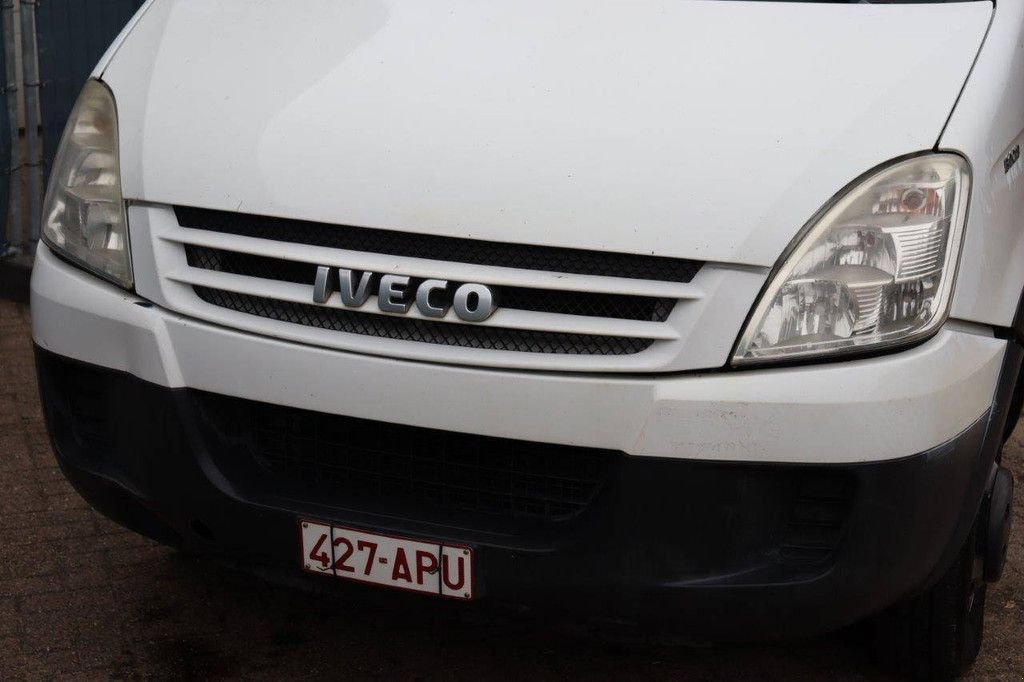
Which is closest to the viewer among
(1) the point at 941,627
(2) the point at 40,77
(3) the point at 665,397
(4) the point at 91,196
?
(3) the point at 665,397

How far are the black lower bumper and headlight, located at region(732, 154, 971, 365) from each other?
20 centimetres

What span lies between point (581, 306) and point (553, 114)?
371 millimetres

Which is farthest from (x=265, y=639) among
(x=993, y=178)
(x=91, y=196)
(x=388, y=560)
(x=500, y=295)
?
(x=993, y=178)

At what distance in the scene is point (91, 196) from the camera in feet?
9.00

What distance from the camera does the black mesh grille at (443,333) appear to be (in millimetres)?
Result: 2350

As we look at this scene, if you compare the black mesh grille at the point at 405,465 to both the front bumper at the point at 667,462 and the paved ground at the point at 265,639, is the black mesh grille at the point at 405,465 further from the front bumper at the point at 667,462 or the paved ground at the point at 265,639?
the paved ground at the point at 265,639

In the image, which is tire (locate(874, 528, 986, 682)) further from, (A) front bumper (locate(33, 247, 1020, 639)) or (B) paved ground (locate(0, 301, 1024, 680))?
(A) front bumper (locate(33, 247, 1020, 639))

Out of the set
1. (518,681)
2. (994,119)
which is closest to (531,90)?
(994,119)

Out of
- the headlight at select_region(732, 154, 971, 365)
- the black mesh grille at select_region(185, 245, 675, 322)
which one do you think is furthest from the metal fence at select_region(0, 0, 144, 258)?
the headlight at select_region(732, 154, 971, 365)

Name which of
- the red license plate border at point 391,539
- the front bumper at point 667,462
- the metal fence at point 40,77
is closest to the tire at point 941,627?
the front bumper at point 667,462

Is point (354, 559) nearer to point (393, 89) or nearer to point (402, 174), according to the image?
point (402, 174)

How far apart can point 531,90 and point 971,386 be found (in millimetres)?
947

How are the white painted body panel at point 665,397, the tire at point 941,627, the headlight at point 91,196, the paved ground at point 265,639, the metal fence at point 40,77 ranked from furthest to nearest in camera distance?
the metal fence at point 40,77 < the paved ground at point 265,639 < the tire at point 941,627 < the headlight at point 91,196 < the white painted body panel at point 665,397

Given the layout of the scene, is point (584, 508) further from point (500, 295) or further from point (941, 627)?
point (941, 627)
